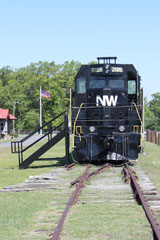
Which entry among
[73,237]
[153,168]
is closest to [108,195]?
[73,237]

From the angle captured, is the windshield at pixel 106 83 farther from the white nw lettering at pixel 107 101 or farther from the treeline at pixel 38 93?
the treeline at pixel 38 93

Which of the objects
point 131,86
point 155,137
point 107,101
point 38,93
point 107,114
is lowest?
point 155,137

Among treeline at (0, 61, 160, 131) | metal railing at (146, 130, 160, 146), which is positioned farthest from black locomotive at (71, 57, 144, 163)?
treeline at (0, 61, 160, 131)

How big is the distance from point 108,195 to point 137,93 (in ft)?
25.9

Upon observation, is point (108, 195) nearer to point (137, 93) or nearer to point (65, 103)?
point (137, 93)

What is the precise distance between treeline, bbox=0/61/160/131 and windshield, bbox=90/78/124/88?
233 ft

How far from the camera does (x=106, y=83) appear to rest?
50.7ft

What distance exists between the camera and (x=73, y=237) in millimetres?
5469

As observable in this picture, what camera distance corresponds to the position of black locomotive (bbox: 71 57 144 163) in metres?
14.5

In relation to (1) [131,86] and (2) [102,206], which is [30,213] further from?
(1) [131,86]

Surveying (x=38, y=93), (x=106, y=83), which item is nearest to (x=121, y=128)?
(x=106, y=83)

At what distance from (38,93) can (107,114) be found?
74.2m

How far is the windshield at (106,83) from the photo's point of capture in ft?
50.6

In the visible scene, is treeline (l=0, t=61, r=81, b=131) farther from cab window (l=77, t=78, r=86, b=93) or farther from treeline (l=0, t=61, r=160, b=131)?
cab window (l=77, t=78, r=86, b=93)
